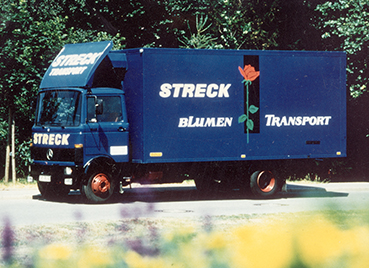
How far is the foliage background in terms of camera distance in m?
18.7

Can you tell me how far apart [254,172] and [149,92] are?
135 inches

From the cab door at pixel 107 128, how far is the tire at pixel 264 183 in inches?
128

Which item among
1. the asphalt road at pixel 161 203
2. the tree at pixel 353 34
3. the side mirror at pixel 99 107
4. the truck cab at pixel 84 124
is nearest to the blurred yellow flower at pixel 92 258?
the asphalt road at pixel 161 203

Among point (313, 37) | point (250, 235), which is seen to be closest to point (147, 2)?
point (313, 37)

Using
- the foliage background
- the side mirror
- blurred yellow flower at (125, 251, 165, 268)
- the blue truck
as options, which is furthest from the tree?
blurred yellow flower at (125, 251, 165, 268)

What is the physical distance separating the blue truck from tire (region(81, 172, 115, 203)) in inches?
0.9

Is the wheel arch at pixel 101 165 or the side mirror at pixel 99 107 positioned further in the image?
the wheel arch at pixel 101 165

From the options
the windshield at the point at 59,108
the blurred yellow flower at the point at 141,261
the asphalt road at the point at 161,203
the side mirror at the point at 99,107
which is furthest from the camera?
the windshield at the point at 59,108

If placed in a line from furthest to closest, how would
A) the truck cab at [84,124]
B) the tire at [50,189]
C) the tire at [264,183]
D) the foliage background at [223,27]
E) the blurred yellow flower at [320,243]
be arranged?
the foliage background at [223,27]
the tire at [264,183]
the tire at [50,189]
the truck cab at [84,124]
the blurred yellow flower at [320,243]

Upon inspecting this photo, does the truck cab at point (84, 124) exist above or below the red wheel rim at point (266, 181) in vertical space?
above

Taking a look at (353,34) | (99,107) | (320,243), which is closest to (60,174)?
(99,107)

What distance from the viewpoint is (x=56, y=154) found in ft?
46.5

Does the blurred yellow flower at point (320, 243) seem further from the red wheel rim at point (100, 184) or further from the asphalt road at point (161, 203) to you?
the red wheel rim at point (100, 184)

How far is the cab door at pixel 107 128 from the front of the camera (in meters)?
13.8
